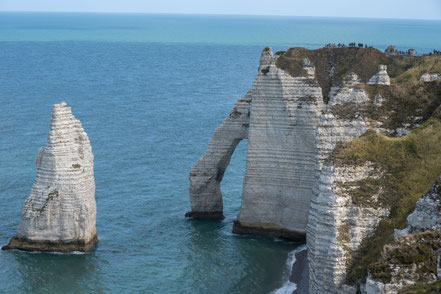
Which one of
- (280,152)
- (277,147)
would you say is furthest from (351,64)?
(280,152)

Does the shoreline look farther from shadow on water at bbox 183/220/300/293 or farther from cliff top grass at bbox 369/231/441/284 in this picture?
cliff top grass at bbox 369/231/441/284

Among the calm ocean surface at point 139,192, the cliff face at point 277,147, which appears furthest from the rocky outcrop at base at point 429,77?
the calm ocean surface at point 139,192

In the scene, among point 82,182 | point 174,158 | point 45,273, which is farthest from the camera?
point 174,158

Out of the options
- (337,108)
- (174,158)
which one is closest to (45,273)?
(337,108)

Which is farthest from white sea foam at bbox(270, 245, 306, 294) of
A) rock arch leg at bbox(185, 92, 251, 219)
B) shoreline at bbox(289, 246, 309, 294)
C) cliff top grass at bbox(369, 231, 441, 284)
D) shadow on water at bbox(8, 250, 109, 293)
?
cliff top grass at bbox(369, 231, 441, 284)

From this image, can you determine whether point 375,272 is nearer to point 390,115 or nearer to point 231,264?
point 390,115

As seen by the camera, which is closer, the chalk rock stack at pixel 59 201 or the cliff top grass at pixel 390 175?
the cliff top grass at pixel 390 175

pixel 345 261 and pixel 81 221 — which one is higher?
pixel 345 261

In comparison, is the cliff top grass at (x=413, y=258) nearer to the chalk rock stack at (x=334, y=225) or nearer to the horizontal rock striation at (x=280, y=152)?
the chalk rock stack at (x=334, y=225)
